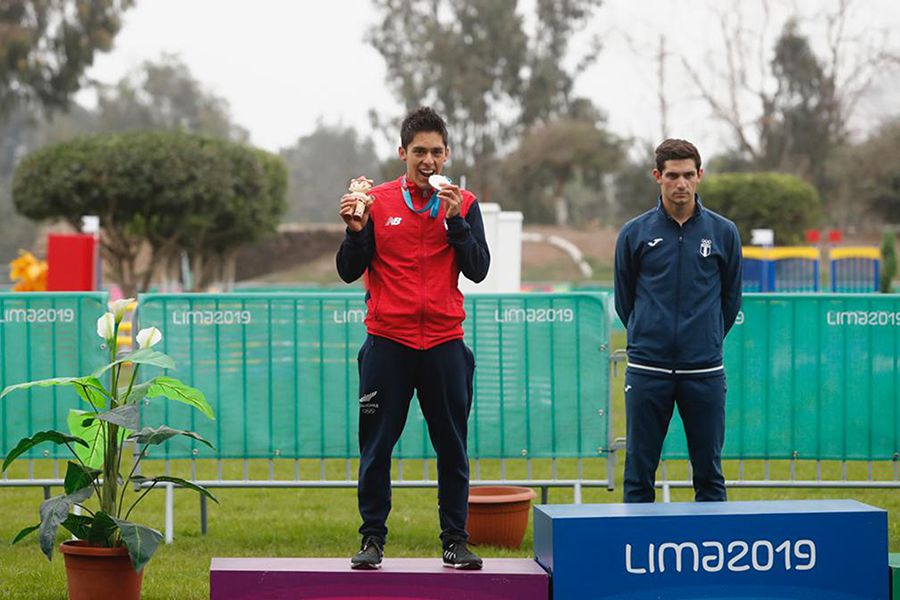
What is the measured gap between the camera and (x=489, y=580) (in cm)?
477

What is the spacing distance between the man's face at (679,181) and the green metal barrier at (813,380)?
189 cm

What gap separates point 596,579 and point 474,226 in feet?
4.83

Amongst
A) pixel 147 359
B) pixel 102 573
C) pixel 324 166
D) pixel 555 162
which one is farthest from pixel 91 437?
pixel 324 166

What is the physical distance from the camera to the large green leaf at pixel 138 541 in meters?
5.23

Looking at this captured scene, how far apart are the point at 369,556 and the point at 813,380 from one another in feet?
11.7

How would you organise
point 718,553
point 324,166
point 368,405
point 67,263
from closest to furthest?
point 718,553 → point 368,405 → point 67,263 → point 324,166

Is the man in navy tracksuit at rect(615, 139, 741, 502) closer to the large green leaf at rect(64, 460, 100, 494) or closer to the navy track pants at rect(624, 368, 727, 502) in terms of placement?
the navy track pants at rect(624, 368, 727, 502)

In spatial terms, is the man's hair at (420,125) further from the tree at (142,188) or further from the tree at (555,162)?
the tree at (555,162)

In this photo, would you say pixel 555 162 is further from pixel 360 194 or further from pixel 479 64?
pixel 360 194

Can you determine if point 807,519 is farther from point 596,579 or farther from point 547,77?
point 547,77

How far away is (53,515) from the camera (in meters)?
5.32

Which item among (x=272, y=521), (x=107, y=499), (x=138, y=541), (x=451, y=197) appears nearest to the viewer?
(x=451, y=197)

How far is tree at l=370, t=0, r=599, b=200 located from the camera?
65.5 metres

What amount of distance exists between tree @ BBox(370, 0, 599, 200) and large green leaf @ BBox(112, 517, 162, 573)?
60.1 meters
